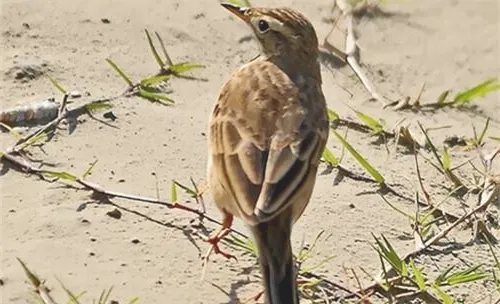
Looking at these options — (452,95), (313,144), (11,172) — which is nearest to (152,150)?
(11,172)

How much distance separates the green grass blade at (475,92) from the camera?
7.50m

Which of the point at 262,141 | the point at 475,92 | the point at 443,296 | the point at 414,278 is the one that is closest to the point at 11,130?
the point at 262,141

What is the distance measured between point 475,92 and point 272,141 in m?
2.31

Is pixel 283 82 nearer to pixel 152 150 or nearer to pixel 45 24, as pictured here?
pixel 152 150

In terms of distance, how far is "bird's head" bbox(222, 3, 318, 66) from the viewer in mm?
6531

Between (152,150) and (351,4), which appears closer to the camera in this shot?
(152,150)

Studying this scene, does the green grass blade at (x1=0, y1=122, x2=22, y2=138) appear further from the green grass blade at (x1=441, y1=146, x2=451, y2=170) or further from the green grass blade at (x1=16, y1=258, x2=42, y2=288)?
the green grass blade at (x1=441, y1=146, x2=451, y2=170)

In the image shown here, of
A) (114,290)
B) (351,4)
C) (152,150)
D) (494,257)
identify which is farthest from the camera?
(351,4)

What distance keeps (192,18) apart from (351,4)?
1.09 m

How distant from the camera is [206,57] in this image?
306 inches

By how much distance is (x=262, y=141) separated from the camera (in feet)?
18.1

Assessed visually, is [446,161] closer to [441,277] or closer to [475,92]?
[475,92]

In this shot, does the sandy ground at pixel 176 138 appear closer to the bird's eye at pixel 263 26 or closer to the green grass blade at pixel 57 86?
the green grass blade at pixel 57 86

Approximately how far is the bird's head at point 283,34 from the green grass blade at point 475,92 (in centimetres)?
130
